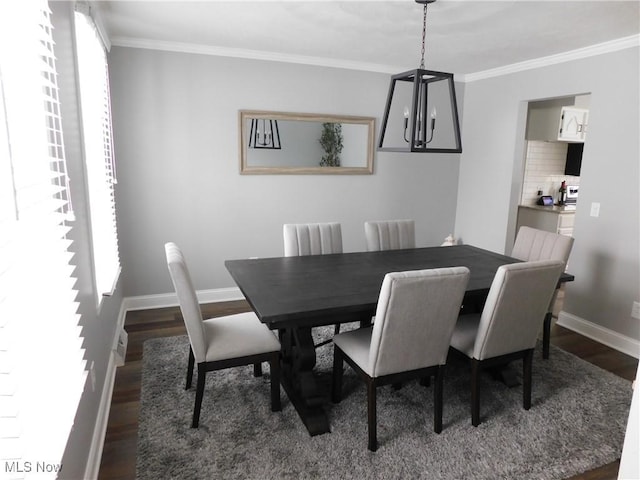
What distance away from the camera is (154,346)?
330 centimetres

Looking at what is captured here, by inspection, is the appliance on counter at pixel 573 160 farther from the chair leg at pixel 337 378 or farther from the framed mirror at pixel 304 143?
the chair leg at pixel 337 378

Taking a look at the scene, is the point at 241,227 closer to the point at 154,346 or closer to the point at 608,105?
the point at 154,346

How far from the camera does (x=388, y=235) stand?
363 centimetres

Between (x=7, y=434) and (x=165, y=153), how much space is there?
3.32 meters

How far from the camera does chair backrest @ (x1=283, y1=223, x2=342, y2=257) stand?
331 cm

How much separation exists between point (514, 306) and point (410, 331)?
2.11ft

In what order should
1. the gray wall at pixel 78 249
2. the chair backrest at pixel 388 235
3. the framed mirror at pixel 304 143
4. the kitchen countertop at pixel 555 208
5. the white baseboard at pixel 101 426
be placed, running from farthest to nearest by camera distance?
1. the kitchen countertop at pixel 555 208
2. the framed mirror at pixel 304 143
3. the chair backrest at pixel 388 235
4. the white baseboard at pixel 101 426
5. the gray wall at pixel 78 249

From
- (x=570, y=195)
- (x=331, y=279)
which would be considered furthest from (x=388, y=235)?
(x=570, y=195)

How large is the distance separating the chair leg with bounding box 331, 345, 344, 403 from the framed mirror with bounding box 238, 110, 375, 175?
2266 mm

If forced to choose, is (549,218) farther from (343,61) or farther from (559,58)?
(343,61)

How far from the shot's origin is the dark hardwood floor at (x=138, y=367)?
6.91 ft

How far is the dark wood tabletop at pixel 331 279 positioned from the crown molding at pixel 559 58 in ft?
6.28

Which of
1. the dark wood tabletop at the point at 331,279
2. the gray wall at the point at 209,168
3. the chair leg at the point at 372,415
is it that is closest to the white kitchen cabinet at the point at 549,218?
the gray wall at the point at 209,168

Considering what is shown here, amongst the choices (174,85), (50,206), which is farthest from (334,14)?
(50,206)
